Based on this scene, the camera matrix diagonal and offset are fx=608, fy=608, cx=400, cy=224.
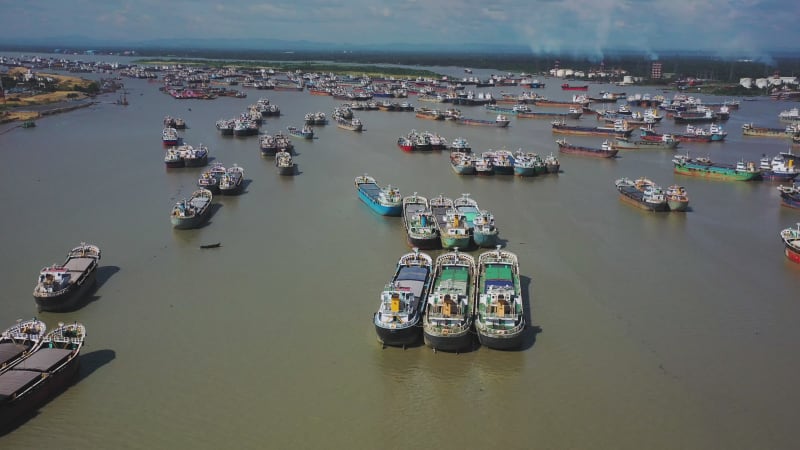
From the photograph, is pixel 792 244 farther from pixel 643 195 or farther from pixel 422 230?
pixel 422 230

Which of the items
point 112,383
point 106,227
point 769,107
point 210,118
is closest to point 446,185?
point 106,227

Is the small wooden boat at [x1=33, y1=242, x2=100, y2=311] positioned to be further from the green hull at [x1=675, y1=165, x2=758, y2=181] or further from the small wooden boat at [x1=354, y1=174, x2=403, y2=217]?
the green hull at [x1=675, y1=165, x2=758, y2=181]

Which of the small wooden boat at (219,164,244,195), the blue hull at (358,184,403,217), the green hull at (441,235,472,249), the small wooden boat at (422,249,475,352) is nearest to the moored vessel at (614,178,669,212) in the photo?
the green hull at (441,235,472,249)

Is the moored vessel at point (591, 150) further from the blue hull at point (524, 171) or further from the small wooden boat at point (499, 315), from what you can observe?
the small wooden boat at point (499, 315)

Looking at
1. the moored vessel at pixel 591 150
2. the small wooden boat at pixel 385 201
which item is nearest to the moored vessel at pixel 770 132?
the moored vessel at pixel 591 150

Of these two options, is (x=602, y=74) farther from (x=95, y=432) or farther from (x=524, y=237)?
(x=95, y=432)

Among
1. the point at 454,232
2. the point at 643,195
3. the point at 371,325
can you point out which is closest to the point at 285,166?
the point at 454,232
